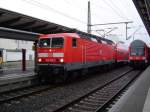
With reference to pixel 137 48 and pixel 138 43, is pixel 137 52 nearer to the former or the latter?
pixel 137 48

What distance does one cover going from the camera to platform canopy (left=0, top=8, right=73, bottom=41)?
15297 millimetres

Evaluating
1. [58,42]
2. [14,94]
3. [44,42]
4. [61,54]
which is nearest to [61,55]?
[61,54]

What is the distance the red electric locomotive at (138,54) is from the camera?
2919cm

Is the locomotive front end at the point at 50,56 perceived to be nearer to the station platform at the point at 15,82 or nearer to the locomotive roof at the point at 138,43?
the station platform at the point at 15,82

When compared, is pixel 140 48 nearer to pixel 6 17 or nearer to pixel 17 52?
pixel 6 17

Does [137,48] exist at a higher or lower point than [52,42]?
higher

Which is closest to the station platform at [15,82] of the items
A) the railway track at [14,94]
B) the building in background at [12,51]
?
the railway track at [14,94]

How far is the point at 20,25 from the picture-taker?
1777 cm

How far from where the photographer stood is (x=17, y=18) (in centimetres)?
1589

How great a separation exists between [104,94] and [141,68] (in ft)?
60.6

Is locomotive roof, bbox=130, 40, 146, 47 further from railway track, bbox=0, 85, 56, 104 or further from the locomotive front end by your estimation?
railway track, bbox=0, 85, 56, 104

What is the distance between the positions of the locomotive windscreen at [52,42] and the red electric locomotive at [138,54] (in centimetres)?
1518

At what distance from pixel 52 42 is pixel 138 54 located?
15.5 m

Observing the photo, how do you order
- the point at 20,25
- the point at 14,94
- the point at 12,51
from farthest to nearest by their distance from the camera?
the point at 12,51, the point at 20,25, the point at 14,94
